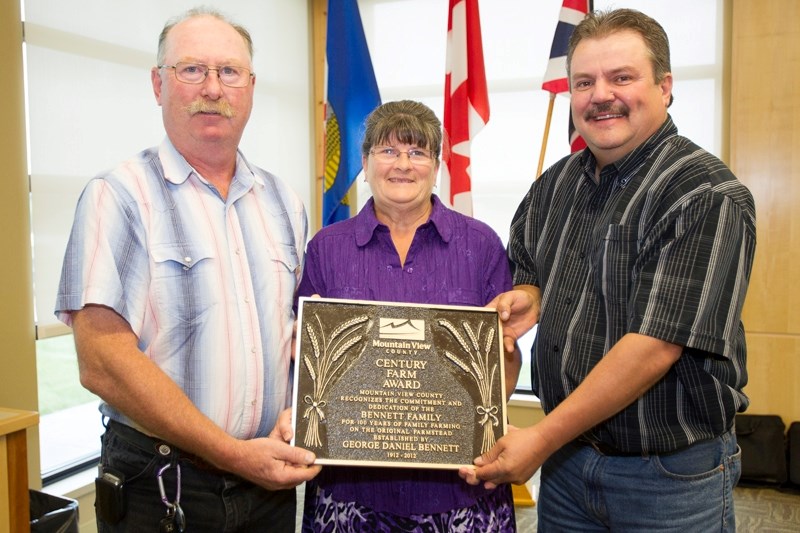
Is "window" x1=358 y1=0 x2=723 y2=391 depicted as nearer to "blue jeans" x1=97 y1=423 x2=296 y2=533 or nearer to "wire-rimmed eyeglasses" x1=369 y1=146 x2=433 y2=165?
"wire-rimmed eyeglasses" x1=369 y1=146 x2=433 y2=165

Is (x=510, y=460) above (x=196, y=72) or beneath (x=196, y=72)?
beneath

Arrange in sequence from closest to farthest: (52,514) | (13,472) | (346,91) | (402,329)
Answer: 1. (402,329)
2. (13,472)
3. (52,514)
4. (346,91)

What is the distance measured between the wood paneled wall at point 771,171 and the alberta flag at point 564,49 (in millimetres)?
1572

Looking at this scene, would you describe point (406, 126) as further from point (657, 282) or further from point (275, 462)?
point (275, 462)

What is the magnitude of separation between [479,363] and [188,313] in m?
0.79

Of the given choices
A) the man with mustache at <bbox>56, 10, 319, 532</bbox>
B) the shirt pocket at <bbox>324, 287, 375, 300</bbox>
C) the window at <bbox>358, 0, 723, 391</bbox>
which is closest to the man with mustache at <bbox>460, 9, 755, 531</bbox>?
the shirt pocket at <bbox>324, 287, 375, 300</bbox>

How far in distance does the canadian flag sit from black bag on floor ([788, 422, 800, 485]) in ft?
8.89

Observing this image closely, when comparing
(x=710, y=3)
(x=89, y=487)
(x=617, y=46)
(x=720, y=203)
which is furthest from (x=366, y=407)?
(x=710, y=3)

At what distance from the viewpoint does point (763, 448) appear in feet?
14.6

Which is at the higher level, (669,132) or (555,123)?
(555,123)

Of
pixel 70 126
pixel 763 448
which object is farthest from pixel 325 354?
pixel 763 448

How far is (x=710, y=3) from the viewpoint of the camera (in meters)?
4.70

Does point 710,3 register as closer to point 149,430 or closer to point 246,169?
point 246,169

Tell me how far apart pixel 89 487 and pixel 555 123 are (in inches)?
157
